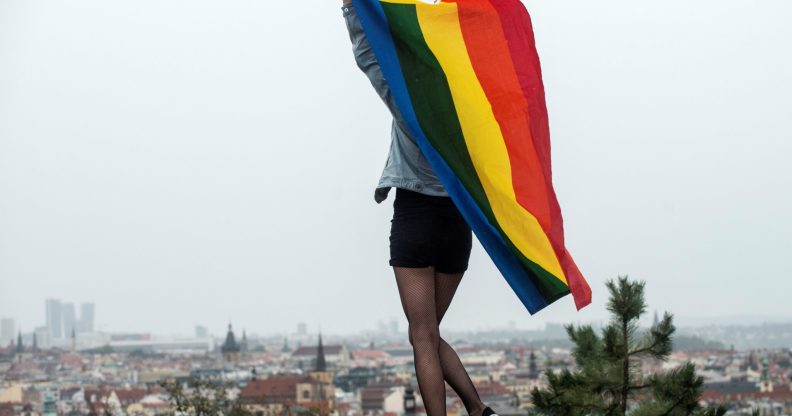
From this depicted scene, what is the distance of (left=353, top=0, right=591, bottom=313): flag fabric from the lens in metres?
3.96

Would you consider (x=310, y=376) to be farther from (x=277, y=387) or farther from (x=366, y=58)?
(x=366, y=58)

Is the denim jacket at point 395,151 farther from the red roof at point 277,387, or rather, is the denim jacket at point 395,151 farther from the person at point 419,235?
the red roof at point 277,387

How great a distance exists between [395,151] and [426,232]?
0.25 metres

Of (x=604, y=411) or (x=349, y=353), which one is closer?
(x=604, y=411)

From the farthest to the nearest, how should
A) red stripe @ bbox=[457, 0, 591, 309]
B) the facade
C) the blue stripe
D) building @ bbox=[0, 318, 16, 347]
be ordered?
building @ bbox=[0, 318, 16, 347], the facade, red stripe @ bbox=[457, 0, 591, 309], the blue stripe

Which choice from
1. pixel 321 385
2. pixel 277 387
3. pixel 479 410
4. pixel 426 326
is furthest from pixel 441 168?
pixel 321 385

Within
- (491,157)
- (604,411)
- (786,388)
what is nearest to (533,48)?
(491,157)

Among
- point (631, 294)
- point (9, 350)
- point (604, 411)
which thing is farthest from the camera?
point (9, 350)

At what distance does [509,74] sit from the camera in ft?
13.5

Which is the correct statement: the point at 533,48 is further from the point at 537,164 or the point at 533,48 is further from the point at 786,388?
the point at 786,388

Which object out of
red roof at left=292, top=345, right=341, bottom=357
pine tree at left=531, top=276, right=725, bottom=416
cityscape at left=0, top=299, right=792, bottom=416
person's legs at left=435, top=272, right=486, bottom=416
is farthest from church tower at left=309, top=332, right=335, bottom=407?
person's legs at left=435, top=272, right=486, bottom=416

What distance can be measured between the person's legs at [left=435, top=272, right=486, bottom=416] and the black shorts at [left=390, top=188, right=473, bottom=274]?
2.0 inches

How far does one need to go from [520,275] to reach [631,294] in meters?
2.25

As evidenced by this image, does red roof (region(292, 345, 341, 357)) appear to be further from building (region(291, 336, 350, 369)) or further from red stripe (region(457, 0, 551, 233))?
red stripe (region(457, 0, 551, 233))
